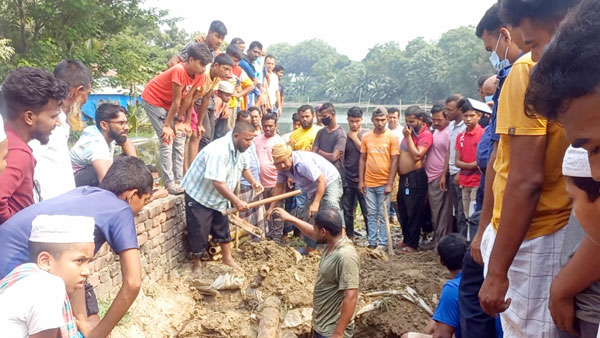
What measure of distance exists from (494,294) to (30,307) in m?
1.70

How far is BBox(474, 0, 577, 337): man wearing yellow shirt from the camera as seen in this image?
70.0 inches

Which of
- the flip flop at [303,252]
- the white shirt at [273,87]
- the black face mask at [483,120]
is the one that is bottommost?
the flip flop at [303,252]

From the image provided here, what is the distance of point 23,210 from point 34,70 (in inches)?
30.7

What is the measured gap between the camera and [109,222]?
2.59 meters

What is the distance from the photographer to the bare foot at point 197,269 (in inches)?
231

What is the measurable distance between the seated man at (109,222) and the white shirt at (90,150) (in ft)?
4.47

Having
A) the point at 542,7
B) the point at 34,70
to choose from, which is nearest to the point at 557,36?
the point at 542,7

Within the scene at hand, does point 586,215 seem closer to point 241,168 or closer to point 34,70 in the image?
point 34,70

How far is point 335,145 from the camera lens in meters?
7.16

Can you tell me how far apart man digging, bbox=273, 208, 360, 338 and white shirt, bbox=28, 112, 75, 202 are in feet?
5.82

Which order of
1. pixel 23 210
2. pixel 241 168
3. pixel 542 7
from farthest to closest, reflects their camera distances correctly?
pixel 241 168, pixel 23 210, pixel 542 7

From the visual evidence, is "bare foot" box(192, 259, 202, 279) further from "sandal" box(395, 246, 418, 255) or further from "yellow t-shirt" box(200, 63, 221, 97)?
"sandal" box(395, 246, 418, 255)

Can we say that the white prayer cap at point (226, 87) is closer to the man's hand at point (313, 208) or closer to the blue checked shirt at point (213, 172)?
the blue checked shirt at point (213, 172)

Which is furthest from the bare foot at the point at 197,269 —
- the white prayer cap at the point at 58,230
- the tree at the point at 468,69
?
the tree at the point at 468,69
